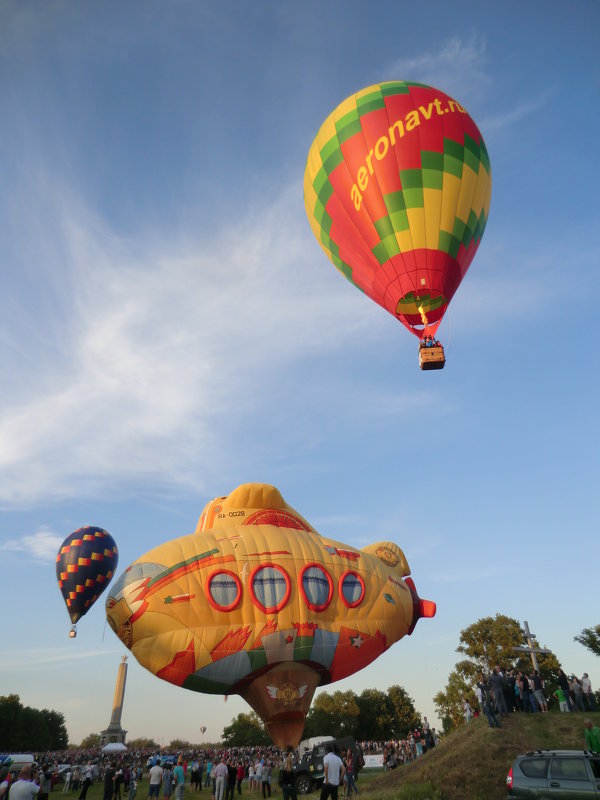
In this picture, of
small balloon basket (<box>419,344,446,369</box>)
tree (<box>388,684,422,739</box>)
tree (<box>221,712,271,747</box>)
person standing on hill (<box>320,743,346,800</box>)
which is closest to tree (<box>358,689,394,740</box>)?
tree (<box>388,684,422,739</box>)

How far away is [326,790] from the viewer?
30.9 ft

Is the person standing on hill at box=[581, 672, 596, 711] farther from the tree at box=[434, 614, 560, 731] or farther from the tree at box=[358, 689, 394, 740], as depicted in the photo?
the tree at box=[358, 689, 394, 740]

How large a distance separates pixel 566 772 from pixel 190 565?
1165cm

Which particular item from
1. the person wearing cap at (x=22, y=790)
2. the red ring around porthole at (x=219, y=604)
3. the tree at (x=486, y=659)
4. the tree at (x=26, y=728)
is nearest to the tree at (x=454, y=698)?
the tree at (x=486, y=659)

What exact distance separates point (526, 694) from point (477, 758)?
12.1 ft

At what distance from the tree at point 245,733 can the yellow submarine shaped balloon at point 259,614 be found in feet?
172

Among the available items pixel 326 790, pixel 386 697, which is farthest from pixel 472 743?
pixel 386 697

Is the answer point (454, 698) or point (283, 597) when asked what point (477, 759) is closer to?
point (283, 597)

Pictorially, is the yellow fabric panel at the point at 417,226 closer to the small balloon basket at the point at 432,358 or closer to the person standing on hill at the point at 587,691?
the small balloon basket at the point at 432,358

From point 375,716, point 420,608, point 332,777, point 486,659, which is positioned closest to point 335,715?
point 375,716

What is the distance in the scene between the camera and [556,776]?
8406 millimetres

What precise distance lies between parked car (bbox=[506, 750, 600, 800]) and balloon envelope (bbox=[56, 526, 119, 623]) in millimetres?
21380

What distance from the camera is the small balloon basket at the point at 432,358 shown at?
1603cm

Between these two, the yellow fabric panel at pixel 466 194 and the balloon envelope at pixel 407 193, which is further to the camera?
the yellow fabric panel at pixel 466 194
